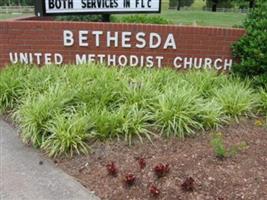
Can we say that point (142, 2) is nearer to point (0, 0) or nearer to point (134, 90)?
point (134, 90)

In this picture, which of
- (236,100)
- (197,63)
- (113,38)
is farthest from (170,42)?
(236,100)

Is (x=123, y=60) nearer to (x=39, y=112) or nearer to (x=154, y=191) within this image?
(x=39, y=112)

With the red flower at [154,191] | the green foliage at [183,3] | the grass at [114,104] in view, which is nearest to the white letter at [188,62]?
the grass at [114,104]

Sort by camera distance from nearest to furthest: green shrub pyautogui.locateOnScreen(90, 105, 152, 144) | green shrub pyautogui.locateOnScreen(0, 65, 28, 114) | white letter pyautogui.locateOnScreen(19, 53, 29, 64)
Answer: green shrub pyautogui.locateOnScreen(90, 105, 152, 144) → green shrub pyautogui.locateOnScreen(0, 65, 28, 114) → white letter pyautogui.locateOnScreen(19, 53, 29, 64)

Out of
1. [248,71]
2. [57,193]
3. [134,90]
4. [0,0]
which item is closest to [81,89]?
[134,90]

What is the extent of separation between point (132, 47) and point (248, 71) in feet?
6.82

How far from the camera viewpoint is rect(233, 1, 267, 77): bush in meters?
7.42

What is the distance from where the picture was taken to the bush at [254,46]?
7422mm

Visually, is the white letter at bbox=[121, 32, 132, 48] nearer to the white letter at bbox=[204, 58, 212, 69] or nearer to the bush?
the white letter at bbox=[204, 58, 212, 69]

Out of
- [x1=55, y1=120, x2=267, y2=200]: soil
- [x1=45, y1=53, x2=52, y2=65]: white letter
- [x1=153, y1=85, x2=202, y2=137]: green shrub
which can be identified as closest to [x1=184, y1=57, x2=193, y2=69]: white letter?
[x1=45, y1=53, x2=52, y2=65]: white letter

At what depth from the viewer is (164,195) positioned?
15.0ft

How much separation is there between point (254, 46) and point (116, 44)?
7.83 ft

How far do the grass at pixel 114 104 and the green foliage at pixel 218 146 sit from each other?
0.92 ft

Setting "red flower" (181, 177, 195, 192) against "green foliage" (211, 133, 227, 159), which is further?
"green foliage" (211, 133, 227, 159)
